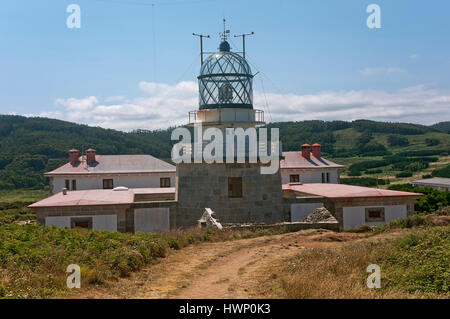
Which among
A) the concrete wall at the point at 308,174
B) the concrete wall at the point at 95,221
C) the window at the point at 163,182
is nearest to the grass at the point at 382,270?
the concrete wall at the point at 95,221

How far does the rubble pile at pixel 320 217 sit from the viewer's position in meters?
18.0

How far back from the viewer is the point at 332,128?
11800cm

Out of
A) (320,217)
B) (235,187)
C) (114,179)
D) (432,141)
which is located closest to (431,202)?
(320,217)

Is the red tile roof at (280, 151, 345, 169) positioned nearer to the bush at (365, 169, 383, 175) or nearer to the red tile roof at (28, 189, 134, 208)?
the red tile roof at (28, 189, 134, 208)

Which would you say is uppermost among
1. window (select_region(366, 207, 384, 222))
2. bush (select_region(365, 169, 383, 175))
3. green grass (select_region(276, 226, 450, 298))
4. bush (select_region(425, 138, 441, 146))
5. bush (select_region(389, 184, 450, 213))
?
bush (select_region(425, 138, 441, 146))

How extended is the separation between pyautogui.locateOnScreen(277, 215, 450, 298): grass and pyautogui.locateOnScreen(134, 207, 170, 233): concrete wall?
922cm

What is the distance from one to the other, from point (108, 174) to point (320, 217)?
22239mm

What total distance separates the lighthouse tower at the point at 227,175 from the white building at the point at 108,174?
1687 centimetres

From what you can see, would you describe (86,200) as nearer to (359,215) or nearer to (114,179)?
(359,215)

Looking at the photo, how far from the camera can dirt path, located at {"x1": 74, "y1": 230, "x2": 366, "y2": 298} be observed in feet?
26.7

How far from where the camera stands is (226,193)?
18359mm

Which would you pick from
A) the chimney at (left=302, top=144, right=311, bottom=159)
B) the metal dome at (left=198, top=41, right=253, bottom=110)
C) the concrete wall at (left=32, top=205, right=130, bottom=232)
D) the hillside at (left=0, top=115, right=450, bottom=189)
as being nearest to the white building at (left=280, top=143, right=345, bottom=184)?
the chimney at (left=302, top=144, right=311, bottom=159)

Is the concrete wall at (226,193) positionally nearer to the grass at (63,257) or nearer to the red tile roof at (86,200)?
the red tile roof at (86,200)
